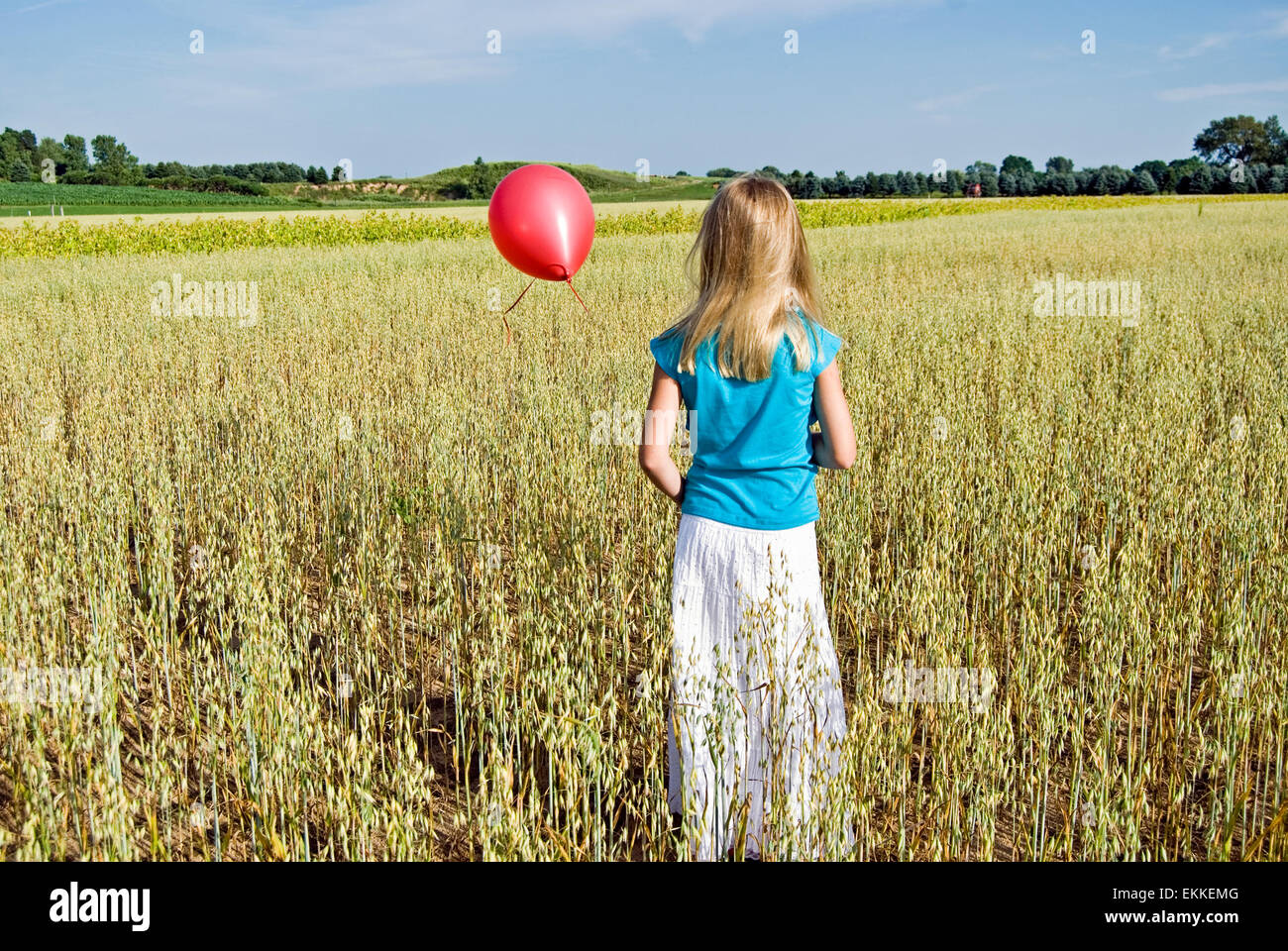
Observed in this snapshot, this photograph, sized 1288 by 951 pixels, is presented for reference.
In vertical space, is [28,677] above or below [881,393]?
below

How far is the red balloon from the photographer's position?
3873 millimetres

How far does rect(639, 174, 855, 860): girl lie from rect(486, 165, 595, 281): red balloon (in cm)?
179

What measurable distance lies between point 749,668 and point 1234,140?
8573cm

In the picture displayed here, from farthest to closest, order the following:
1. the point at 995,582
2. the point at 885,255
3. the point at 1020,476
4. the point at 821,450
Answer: the point at 885,255, the point at 1020,476, the point at 995,582, the point at 821,450

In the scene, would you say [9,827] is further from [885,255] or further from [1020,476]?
[885,255]

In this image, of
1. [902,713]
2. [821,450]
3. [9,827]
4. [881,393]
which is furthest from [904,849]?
[881,393]

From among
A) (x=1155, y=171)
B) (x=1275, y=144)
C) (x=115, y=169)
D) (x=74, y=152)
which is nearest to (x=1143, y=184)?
(x=1155, y=171)

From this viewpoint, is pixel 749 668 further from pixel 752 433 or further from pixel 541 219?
pixel 541 219

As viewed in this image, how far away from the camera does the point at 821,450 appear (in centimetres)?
228

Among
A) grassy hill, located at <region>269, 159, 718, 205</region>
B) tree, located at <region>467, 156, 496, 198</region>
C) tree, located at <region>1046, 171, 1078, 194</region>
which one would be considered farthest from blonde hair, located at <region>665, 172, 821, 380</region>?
tree, located at <region>1046, 171, 1078, 194</region>

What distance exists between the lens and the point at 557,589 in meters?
3.43

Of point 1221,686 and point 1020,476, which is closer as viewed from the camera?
point 1221,686

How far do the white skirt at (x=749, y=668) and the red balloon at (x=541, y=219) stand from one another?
2006 millimetres

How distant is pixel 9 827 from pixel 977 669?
99.0 inches
